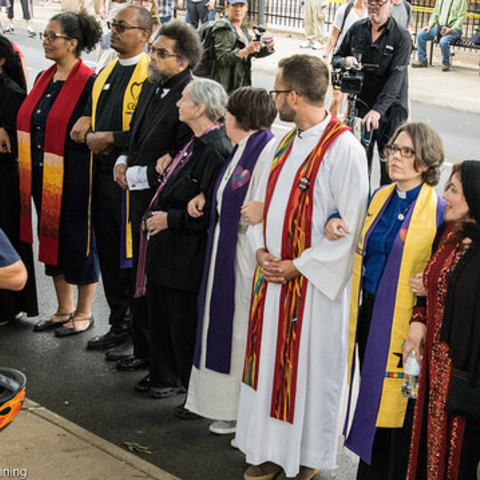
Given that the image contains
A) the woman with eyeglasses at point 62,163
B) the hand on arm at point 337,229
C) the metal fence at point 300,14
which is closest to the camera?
the hand on arm at point 337,229

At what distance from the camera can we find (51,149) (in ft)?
21.7

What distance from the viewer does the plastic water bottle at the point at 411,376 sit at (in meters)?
4.08

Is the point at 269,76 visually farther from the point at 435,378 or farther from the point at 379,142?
the point at 435,378

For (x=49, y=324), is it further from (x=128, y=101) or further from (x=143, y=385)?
(x=128, y=101)

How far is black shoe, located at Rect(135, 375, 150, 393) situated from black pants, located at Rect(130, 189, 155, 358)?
24 cm

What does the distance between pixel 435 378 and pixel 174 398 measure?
2253mm

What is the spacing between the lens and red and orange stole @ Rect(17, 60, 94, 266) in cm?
656

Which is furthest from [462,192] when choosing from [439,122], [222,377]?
[439,122]

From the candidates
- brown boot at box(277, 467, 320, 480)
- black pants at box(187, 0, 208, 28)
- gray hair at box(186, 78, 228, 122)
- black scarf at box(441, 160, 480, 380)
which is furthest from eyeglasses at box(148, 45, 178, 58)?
black pants at box(187, 0, 208, 28)

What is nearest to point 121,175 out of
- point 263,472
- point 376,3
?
point 263,472

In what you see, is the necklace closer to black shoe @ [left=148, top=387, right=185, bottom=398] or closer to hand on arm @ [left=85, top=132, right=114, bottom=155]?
black shoe @ [left=148, top=387, right=185, bottom=398]

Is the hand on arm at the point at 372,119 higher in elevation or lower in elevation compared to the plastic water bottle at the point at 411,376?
higher

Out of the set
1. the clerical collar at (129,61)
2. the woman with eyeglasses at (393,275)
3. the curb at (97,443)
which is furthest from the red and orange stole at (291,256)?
the clerical collar at (129,61)

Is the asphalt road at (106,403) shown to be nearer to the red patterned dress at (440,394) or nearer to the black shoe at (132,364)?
the black shoe at (132,364)
